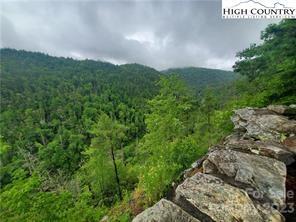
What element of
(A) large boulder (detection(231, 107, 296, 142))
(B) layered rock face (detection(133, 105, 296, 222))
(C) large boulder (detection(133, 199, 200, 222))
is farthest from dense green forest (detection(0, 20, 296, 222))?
(B) layered rock face (detection(133, 105, 296, 222))

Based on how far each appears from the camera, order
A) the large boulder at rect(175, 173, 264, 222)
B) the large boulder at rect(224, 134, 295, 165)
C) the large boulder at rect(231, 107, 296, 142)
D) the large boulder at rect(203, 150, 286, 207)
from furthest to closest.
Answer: the large boulder at rect(231, 107, 296, 142) → the large boulder at rect(224, 134, 295, 165) → the large boulder at rect(203, 150, 286, 207) → the large boulder at rect(175, 173, 264, 222)

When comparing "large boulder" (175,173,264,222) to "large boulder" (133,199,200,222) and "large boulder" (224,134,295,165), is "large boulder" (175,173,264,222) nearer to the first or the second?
"large boulder" (133,199,200,222)

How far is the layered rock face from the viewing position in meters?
5.97

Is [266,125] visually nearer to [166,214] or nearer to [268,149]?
[268,149]

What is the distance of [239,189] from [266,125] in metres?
4.74

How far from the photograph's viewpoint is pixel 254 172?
695 centimetres

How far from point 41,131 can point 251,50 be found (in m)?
68.6

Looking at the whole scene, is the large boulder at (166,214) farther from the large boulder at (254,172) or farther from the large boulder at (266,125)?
the large boulder at (266,125)

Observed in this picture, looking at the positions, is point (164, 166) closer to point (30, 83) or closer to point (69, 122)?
point (69, 122)

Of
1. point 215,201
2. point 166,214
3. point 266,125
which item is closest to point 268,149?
point 266,125

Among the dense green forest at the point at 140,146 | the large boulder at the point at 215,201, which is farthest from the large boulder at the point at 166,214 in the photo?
the dense green forest at the point at 140,146

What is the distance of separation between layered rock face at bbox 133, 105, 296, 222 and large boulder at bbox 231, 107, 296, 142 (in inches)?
18.9

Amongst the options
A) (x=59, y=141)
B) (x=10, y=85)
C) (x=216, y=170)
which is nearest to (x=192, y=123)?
(x=216, y=170)

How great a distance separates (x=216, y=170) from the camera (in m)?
7.75
